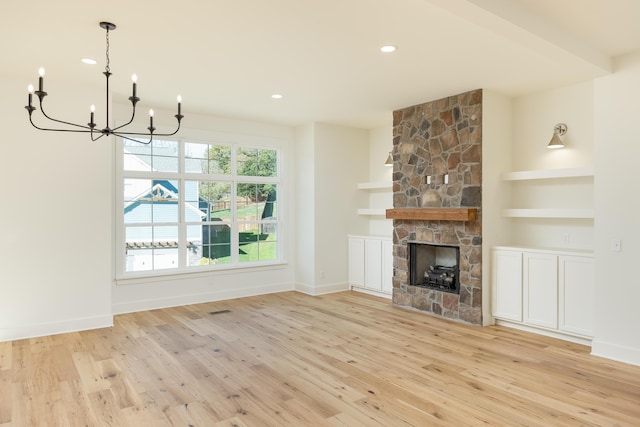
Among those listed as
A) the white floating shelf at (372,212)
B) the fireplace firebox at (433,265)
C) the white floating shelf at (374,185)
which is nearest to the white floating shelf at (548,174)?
the fireplace firebox at (433,265)

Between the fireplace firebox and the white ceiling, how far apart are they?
2.10m

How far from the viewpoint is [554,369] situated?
3.71 meters

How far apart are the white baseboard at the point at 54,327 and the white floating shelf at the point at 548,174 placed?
518cm

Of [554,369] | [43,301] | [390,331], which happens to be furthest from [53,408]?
[554,369]

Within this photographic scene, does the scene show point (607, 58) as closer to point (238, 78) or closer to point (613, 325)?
point (613, 325)

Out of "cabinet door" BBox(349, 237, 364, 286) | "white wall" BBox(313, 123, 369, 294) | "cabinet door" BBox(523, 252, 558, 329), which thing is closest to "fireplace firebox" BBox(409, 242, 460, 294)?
"cabinet door" BBox(523, 252, 558, 329)

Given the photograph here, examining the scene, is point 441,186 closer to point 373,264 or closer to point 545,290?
point 545,290

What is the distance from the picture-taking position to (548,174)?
477 centimetres

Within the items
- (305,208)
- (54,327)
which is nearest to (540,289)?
(305,208)

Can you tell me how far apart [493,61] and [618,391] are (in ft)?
9.96

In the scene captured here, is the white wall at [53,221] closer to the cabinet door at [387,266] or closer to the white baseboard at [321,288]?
the white baseboard at [321,288]

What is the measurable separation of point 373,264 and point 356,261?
405 millimetres

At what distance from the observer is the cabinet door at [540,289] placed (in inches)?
179

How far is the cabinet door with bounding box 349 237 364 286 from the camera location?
23.0 ft
